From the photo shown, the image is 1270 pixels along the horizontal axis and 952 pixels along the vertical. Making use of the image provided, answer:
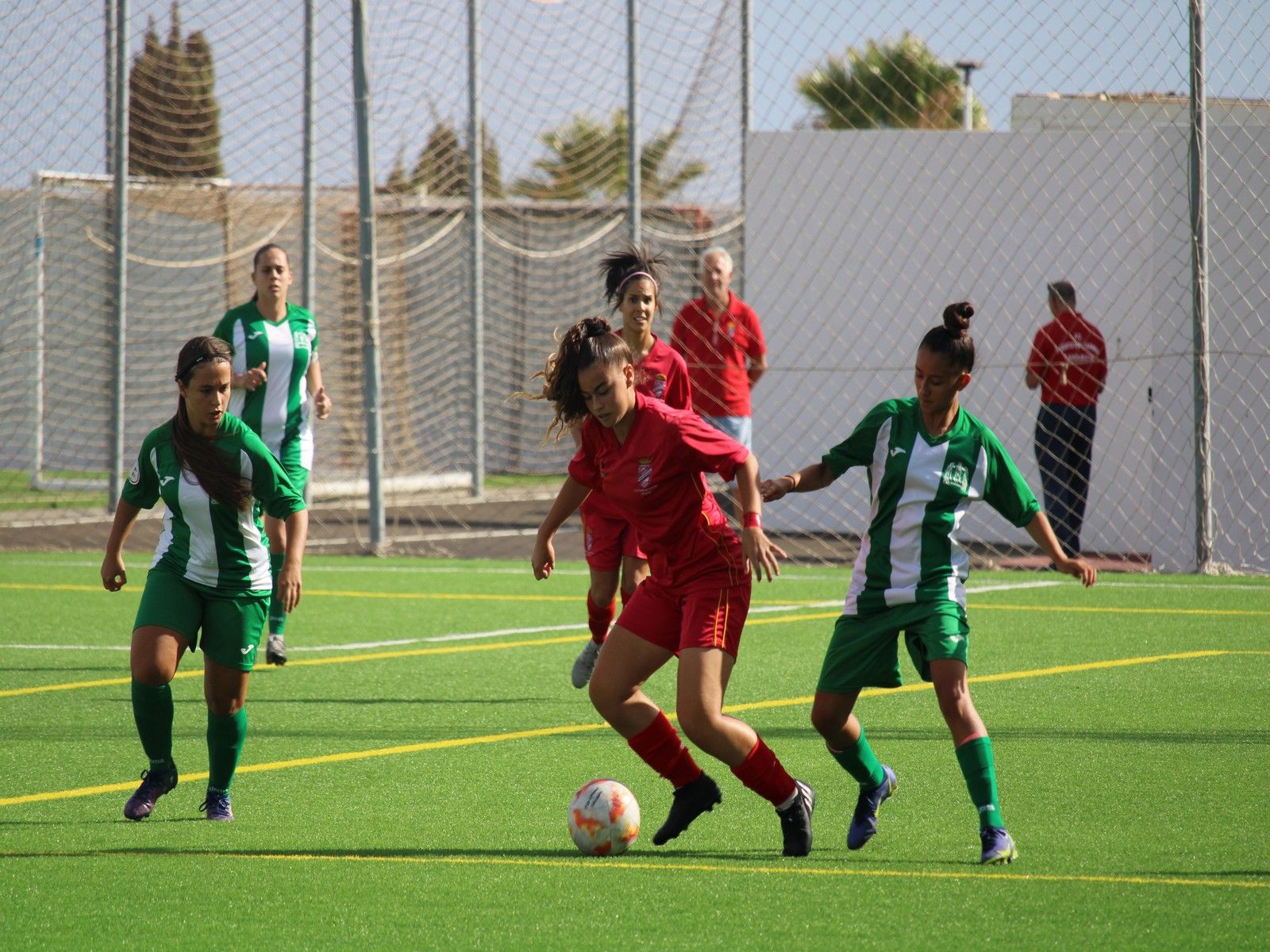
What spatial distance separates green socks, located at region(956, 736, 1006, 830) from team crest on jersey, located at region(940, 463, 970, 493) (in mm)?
770

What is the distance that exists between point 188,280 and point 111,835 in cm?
1804

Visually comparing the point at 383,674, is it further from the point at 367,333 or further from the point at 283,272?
the point at 367,333

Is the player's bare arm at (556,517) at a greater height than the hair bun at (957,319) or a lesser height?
lesser

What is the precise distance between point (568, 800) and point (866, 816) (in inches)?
44.0

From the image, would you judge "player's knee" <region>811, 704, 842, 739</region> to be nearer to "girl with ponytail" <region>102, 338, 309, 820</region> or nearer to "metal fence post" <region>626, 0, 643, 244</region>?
"girl with ponytail" <region>102, 338, 309, 820</region>

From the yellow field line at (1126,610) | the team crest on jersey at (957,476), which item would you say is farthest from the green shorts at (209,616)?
the yellow field line at (1126,610)

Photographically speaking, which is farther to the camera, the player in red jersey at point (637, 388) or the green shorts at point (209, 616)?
the player in red jersey at point (637, 388)

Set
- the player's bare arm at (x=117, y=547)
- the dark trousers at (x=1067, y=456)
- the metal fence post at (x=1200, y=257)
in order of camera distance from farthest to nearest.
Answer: the dark trousers at (x=1067, y=456), the metal fence post at (x=1200, y=257), the player's bare arm at (x=117, y=547)

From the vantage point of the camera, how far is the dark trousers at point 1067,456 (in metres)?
13.8

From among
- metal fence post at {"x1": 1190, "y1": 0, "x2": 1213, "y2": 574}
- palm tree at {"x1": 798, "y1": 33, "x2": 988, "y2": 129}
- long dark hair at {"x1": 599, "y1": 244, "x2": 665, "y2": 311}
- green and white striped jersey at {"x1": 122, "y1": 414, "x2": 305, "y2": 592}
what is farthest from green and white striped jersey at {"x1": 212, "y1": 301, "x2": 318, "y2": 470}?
palm tree at {"x1": 798, "y1": 33, "x2": 988, "y2": 129}

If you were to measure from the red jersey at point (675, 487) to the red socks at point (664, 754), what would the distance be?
453 millimetres

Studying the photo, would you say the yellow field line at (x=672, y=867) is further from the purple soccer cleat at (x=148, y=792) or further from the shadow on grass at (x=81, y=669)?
the shadow on grass at (x=81, y=669)

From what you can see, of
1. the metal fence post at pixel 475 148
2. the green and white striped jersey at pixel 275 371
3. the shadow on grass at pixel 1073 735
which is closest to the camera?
the shadow on grass at pixel 1073 735

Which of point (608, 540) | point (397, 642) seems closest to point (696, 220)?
point (397, 642)
